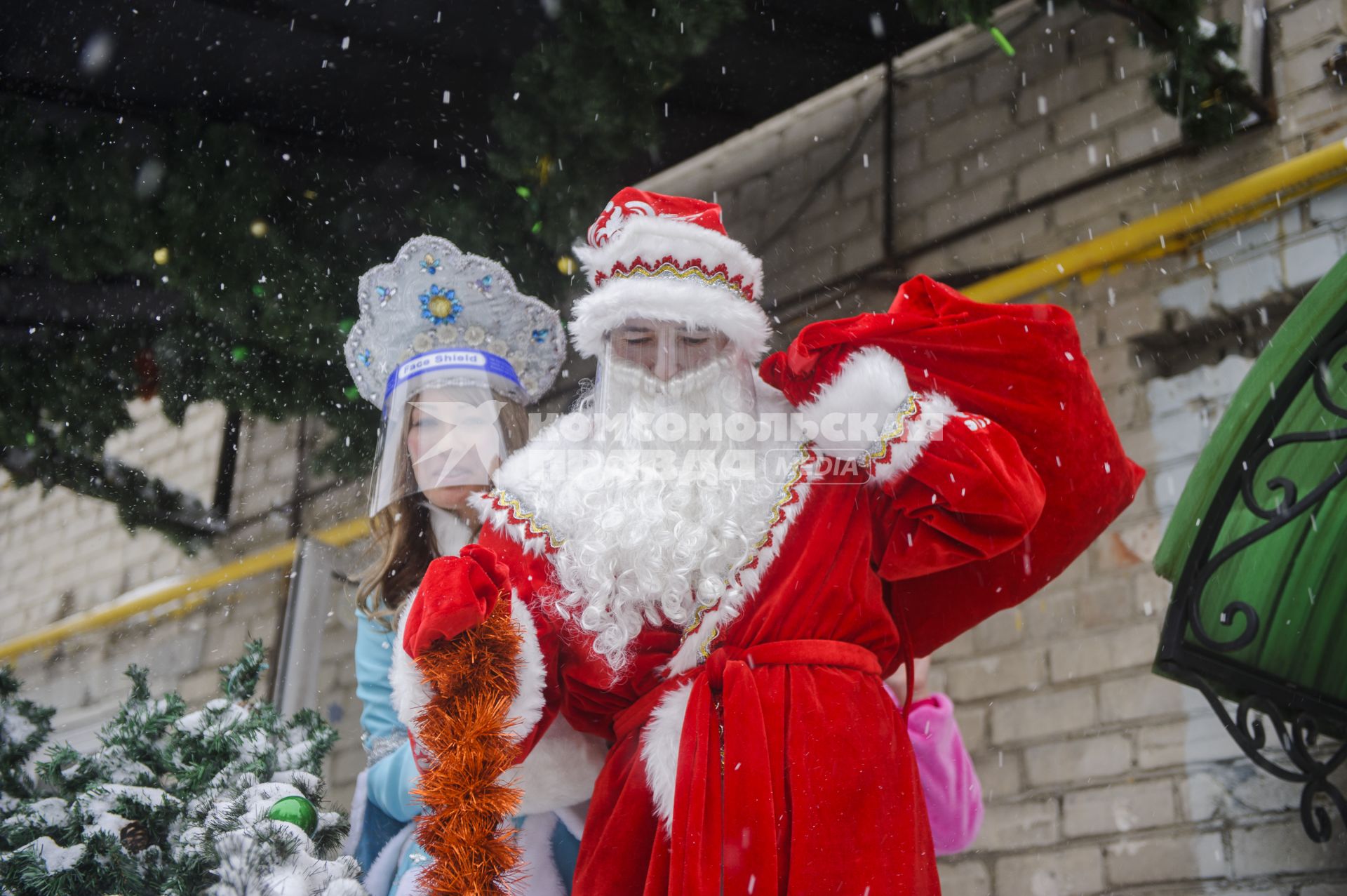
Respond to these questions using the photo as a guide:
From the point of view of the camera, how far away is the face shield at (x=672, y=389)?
2.25m

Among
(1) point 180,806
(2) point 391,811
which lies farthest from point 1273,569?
(1) point 180,806

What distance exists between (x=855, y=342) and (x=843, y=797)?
2.34ft

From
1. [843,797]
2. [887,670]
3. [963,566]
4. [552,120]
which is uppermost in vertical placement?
[552,120]

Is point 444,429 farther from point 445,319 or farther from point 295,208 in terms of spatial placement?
point 295,208

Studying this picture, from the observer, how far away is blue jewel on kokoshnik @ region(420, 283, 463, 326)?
2.73m

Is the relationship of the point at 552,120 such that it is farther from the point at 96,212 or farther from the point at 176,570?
the point at 176,570

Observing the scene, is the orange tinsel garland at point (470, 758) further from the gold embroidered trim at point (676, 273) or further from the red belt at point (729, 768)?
the gold embroidered trim at point (676, 273)

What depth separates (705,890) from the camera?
1.85 m

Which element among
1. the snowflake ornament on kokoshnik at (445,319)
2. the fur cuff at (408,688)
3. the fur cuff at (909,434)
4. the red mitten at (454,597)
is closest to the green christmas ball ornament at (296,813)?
the fur cuff at (408,688)

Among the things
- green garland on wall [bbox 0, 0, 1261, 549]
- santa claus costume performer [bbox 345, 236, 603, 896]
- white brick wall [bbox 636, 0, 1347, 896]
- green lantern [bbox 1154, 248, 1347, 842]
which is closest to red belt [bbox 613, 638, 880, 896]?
santa claus costume performer [bbox 345, 236, 603, 896]

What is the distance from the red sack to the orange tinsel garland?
2.21 feet

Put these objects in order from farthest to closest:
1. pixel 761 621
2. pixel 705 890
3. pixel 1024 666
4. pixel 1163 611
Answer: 1. pixel 1024 666
2. pixel 1163 611
3. pixel 761 621
4. pixel 705 890

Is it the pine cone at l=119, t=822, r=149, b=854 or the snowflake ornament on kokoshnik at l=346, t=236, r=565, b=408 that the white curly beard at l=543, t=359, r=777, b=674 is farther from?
the pine cone at l=119, t=822, r=149, b=854

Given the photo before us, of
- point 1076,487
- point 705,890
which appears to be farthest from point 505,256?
point 705,890
